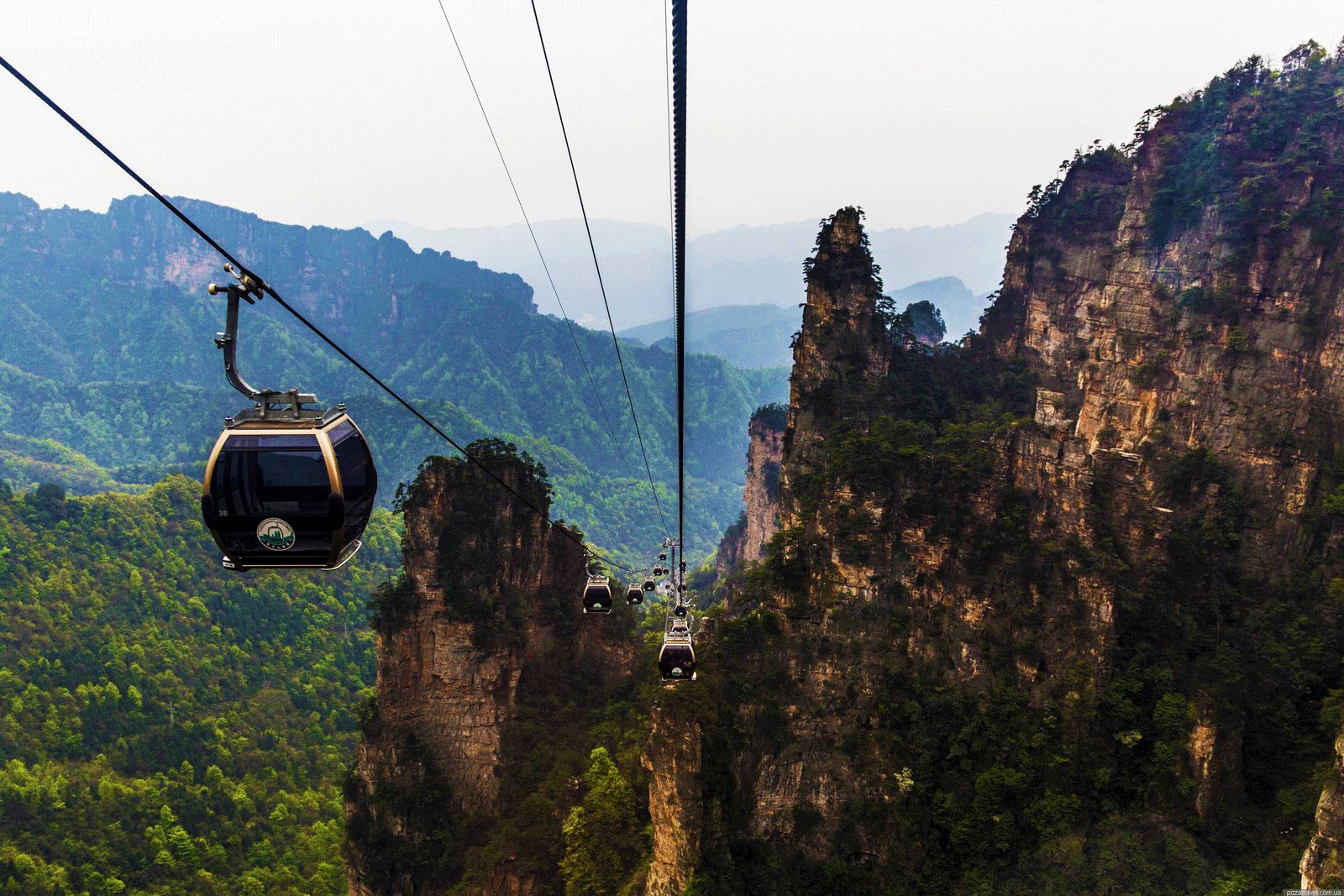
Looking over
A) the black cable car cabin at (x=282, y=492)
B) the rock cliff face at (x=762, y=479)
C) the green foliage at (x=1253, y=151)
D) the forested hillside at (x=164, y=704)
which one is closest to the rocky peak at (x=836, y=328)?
the green foliage at (x=1253, y=151)

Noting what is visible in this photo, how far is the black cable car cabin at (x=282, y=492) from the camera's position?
768 cm

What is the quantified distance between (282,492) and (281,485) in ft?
0.26

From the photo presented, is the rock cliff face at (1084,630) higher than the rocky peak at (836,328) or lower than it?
lower

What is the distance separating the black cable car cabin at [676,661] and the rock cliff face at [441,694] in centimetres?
1434

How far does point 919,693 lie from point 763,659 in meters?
4.57

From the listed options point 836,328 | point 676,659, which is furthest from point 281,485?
point 836,328

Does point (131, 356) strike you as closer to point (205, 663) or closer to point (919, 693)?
point (205, 663)

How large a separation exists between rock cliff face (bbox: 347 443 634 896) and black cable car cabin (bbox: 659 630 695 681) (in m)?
14.3

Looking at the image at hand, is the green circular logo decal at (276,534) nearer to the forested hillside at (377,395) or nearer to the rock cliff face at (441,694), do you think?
the rock cliff face at (441,694)

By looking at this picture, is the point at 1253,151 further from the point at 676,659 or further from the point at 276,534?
the point at 276,534

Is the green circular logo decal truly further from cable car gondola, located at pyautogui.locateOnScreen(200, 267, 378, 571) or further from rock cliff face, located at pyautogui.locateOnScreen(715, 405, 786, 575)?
rock cliff face, located at pyautogui.locateOnScreen(715, 405, 786, 575)

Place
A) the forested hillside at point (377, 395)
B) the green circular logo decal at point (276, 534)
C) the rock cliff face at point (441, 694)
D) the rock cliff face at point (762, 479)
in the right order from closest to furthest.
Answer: the green circular logo decal at point (276, 534) → the rock cliff face at point (441, 694) → the rock cliff face at point (762, 479) → the forested hillside at point (377, 395)

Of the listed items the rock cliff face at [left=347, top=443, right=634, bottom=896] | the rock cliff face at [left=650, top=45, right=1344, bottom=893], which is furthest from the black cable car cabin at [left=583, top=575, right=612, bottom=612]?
the rock cliff face at [left=347, top=443, right=634, bottom=896]

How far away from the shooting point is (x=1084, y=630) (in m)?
23.8
